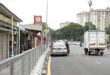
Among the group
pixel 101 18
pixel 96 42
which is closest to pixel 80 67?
pixel 96 42

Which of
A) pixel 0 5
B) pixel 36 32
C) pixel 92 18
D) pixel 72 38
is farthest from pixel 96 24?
pixel 0 5

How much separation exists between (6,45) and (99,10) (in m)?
134

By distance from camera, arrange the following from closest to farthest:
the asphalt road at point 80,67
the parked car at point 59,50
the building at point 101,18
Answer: the asphalt road at point 80,67, the parked car at point 59,50, the building at point 101,18

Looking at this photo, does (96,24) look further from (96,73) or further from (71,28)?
(96,73)

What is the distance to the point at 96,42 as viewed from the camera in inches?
1575

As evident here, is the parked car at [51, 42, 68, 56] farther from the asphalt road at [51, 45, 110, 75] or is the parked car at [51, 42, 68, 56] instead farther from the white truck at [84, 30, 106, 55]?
the asphalt road at [51, 45, 110, 75]

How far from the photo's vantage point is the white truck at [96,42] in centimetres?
3984

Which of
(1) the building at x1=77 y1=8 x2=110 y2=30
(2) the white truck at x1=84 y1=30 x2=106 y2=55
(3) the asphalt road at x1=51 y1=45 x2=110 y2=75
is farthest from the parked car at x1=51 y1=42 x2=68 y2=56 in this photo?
(1) the building at x1=77 y1=8 x2=110 y2=30

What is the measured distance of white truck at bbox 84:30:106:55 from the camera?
39844 millimetres

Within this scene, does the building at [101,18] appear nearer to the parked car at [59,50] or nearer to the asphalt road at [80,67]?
the parked car at [59,50]

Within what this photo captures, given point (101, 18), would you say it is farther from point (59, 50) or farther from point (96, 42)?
point (59, 50)

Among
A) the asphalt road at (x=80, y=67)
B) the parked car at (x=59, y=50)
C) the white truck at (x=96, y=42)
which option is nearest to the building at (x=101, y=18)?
the white truck at (x=96, y=42)

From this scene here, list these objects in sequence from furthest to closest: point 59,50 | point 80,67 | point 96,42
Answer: point 96,42 → point 59,50 → point 80,67

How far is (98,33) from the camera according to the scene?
40.4 meters
